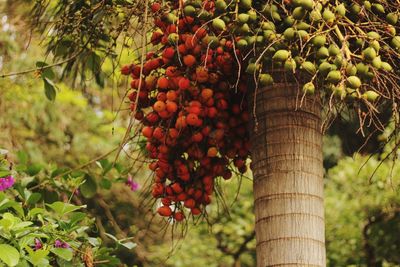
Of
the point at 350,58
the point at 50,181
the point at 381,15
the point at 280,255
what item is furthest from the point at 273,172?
the point at 50,181

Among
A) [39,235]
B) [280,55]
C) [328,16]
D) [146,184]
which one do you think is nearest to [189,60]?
A: [280,55]

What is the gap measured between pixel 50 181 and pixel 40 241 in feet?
2.23

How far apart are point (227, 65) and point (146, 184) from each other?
482 centimetres

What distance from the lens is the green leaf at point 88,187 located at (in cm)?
312

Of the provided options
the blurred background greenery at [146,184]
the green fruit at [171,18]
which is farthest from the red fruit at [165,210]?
the blurred background greenery at [146,184]

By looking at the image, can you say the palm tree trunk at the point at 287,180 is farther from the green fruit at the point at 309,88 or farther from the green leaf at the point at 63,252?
the green leaf at the point at 63,252

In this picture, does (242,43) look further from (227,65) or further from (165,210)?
(165,210)

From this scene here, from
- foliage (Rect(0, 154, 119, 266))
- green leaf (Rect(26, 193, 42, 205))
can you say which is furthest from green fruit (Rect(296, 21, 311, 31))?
green leaf (Rect(26, 193, 42, 205))

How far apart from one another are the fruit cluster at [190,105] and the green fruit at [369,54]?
1.16ft

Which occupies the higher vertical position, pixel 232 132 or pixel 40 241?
pixel 232 132

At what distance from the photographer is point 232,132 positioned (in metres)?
2.34

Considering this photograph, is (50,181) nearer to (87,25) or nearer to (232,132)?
(87,25)

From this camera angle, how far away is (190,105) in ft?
7.04

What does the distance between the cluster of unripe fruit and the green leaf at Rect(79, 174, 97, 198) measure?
82 centimetres
